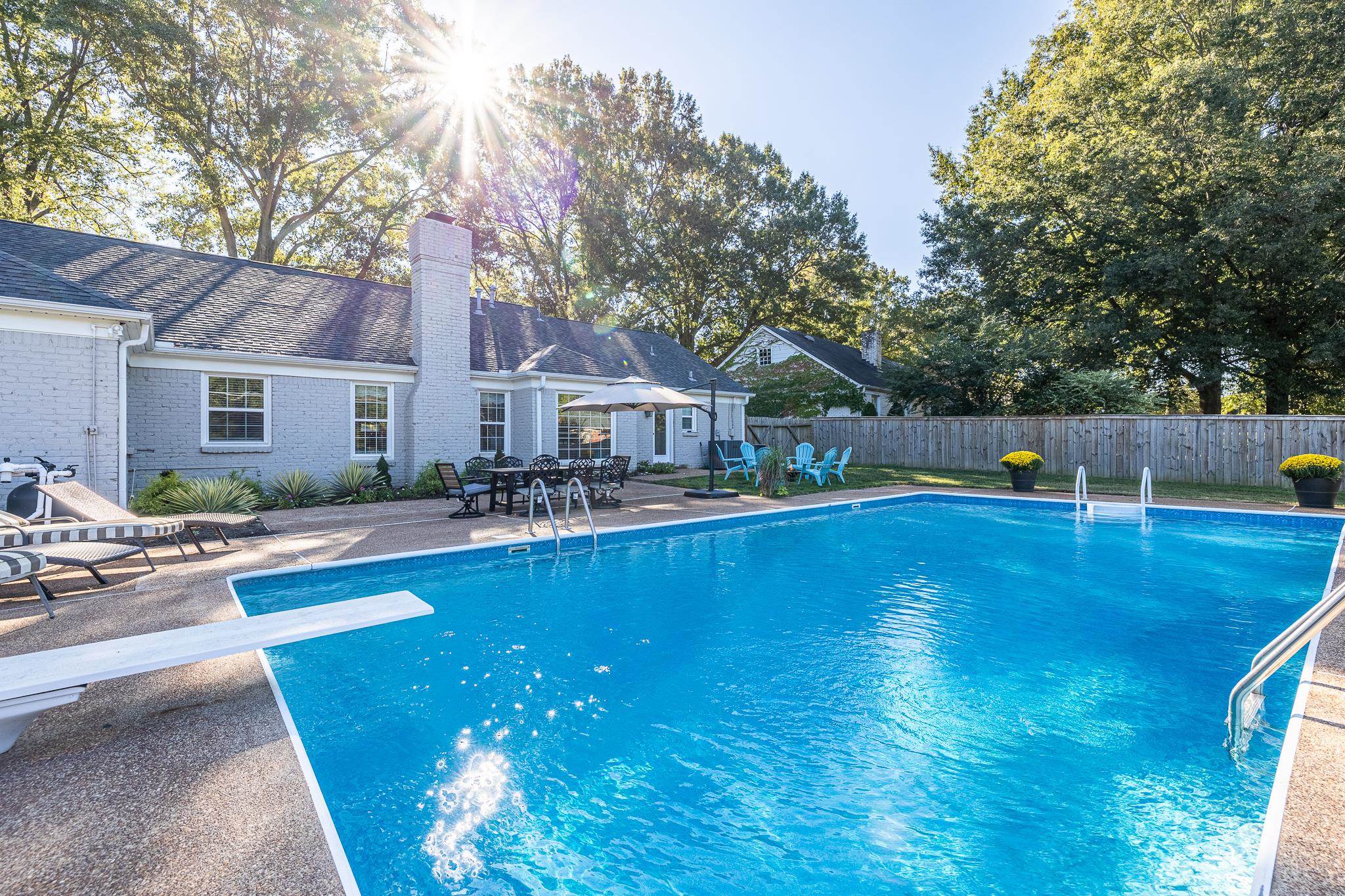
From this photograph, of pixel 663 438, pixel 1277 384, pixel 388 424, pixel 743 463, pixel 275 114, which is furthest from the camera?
pixel 275 114

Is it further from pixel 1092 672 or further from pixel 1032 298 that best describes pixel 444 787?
pixel 1032 298

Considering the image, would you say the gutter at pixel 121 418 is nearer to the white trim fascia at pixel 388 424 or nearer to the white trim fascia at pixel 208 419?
the white trim fascia at pixel 208 419

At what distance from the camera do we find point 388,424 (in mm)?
13109

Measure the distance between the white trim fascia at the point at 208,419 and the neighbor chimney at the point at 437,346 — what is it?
2488 mm

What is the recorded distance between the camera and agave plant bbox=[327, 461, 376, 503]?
11656 millimetres

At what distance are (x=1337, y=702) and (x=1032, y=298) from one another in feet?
73.6

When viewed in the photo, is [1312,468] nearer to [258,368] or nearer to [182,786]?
[182,786]

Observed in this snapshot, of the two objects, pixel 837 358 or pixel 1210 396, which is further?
pixel 837 358

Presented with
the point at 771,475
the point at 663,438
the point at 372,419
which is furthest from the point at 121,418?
the point at 663,438

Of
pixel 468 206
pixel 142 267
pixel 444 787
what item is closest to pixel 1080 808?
pixel 444 787

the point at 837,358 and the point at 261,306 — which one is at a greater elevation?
the point at 837,358

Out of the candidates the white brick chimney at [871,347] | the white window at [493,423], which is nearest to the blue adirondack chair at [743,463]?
the white window at [493,423]

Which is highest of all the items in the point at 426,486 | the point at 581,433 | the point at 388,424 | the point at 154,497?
the point at 388,424

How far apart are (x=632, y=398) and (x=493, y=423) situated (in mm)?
5250
